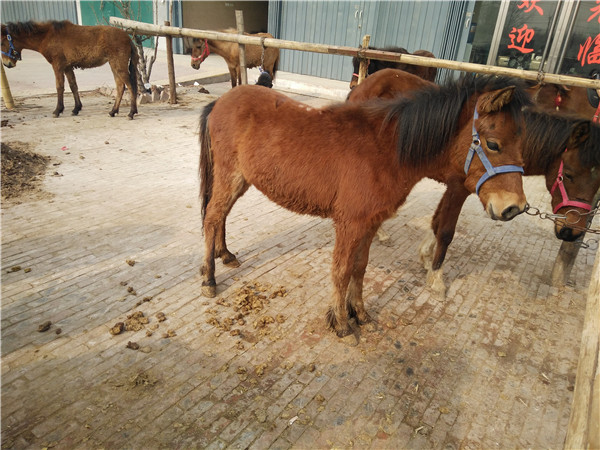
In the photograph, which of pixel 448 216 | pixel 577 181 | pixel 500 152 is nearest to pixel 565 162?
pixel 577 181

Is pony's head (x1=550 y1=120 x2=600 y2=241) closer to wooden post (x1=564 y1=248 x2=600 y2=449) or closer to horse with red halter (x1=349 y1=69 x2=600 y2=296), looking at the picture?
horse with red halter (x1=349 y1=69 x2=600 y2=296)

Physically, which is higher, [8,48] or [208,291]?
[8,48]

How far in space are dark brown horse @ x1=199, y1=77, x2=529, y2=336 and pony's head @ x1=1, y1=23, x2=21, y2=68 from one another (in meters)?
8.02

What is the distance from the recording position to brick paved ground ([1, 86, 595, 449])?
2482mm

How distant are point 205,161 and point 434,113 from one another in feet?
7.39

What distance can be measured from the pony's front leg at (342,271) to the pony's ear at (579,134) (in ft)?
6.81

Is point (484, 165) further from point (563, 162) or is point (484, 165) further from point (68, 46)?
point (68, 46)

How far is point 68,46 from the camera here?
8.62 meters

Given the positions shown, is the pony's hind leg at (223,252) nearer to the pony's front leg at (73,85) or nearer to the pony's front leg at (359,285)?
the pony's front leg at (359,285)

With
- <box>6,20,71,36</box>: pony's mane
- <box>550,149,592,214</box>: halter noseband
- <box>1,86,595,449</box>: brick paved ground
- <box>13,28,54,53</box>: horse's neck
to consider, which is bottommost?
<box>1,86,595,449</box>: brick paved ground

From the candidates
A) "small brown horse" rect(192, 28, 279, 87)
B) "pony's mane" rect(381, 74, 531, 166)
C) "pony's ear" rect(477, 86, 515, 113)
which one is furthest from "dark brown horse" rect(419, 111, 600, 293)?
"small brown horse" rect(192, 28, 279, 87)

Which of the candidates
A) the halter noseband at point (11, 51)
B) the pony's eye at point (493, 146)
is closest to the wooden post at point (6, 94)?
the halter noseband at point (11, 51)

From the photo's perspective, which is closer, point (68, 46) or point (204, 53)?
point (68, 46)

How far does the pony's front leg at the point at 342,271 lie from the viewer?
9.66 ft
